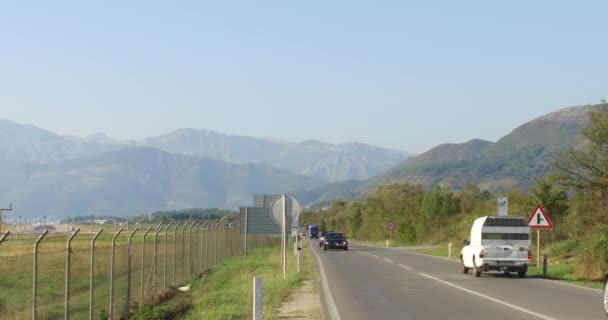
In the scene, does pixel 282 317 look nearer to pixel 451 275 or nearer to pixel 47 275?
pixel 47 275

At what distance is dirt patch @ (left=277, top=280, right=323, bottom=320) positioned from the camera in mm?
19875

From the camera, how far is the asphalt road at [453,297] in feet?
64.6

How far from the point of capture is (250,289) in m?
26.8

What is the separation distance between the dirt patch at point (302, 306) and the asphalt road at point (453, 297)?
49cm

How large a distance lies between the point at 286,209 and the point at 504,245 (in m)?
8.00

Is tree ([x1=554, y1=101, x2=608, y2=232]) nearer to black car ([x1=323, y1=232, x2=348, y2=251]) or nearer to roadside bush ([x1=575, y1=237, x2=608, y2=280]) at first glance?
roadside bush ([x1=575, y1=237, x2=608, y2=280])

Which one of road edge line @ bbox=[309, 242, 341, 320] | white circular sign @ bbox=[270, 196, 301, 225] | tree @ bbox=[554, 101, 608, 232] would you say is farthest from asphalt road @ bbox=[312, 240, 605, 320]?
tree @ bbox=[554, 101, 608, 232]

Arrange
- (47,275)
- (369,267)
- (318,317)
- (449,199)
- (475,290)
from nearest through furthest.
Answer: (318,317)
(475,290)
(47,275)
(369,267)
(449,199)

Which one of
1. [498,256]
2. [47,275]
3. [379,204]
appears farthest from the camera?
[379,204]

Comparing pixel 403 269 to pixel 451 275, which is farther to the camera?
pixel 403 269

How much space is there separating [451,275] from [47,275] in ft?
47.2

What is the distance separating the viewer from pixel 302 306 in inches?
A: 866

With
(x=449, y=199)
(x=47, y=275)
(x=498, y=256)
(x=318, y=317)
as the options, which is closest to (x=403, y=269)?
(x=498, y=256)

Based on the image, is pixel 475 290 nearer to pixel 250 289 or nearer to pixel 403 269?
pixel 250 289
